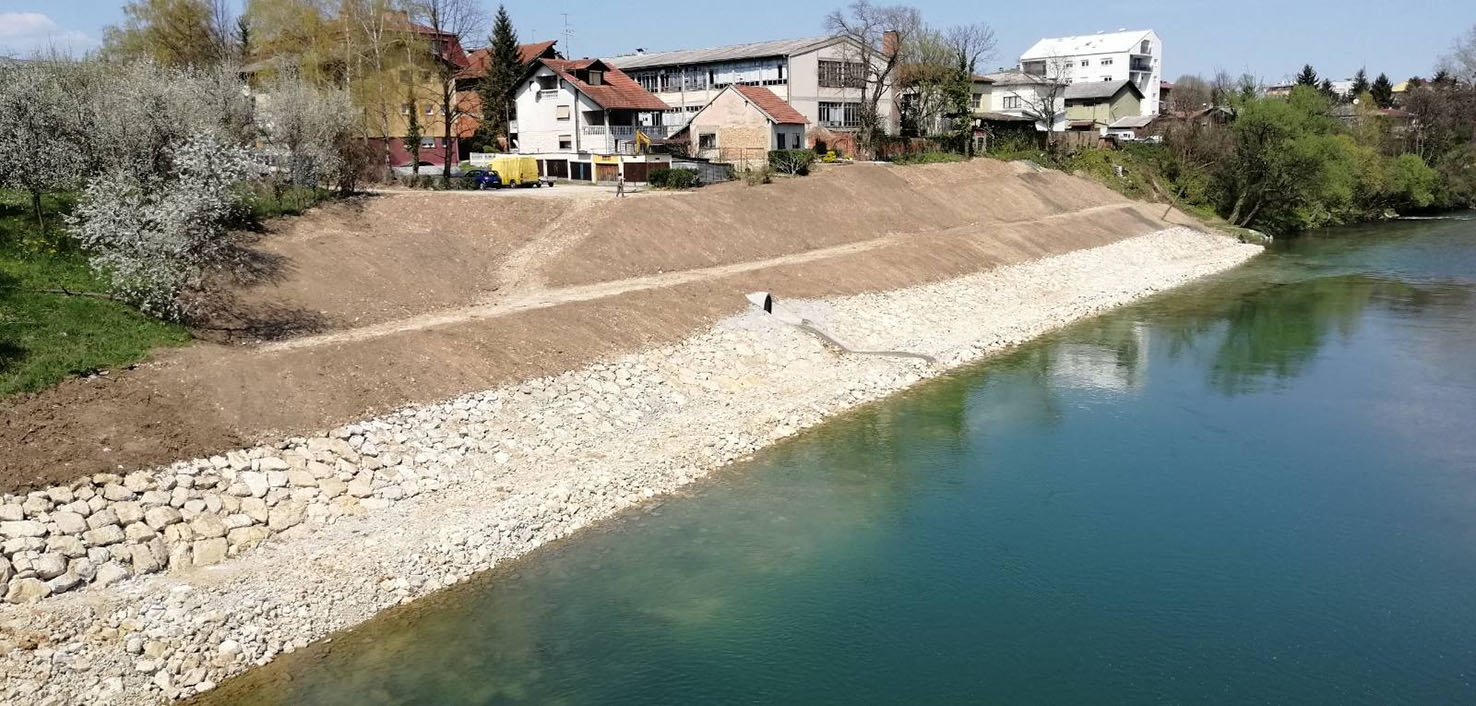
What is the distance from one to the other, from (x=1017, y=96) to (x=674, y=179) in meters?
58.3

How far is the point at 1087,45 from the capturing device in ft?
411

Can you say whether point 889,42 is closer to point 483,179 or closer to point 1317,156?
point 1317,156

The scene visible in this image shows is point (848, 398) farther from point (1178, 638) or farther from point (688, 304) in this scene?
point (1178, 638)

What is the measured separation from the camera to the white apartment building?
7381 cm

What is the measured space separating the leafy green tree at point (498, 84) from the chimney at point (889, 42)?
92.4ft

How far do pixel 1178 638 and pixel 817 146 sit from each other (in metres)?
57.6

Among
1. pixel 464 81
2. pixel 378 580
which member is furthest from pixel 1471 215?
pixel 378 580

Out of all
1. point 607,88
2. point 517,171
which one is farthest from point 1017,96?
point 517,171

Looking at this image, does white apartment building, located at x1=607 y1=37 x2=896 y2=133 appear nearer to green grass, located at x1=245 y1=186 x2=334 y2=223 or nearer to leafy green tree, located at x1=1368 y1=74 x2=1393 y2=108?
green grass, located at x1=245 y1=186 x2=334 y2=223

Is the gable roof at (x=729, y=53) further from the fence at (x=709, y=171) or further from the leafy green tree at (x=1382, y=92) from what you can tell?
the leafy green tree at (x=1382, y=92)

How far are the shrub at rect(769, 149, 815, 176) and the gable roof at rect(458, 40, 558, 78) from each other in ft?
92.8

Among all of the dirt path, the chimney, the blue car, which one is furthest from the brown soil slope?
the chimney

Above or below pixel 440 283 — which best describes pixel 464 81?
above

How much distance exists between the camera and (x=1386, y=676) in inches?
655
